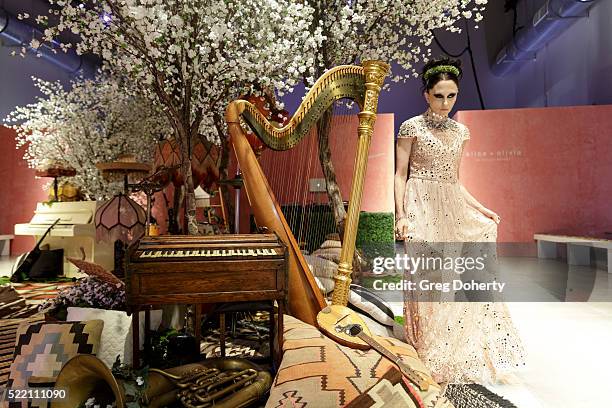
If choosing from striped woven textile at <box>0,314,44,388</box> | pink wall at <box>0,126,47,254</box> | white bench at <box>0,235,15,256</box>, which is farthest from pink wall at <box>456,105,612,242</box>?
white bench at <box>0,235,15,256</box>

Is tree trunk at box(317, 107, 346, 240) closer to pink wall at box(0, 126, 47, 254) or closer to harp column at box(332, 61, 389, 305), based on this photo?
harp column at box(332, 61, 389, 305)

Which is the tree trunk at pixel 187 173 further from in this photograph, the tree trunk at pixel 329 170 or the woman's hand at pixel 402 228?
the tree trunk at pixel 329 170

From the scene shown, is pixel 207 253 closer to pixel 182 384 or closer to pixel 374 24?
pixel 182 384

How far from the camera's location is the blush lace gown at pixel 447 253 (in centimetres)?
276

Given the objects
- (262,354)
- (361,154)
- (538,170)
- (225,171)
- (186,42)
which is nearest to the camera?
(361,154)

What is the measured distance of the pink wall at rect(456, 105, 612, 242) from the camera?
720 cm

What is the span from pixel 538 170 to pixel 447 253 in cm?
533

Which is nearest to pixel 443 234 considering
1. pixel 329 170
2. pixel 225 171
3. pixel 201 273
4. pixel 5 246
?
pixel 201 273

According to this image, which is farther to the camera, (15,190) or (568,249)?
(15,190)

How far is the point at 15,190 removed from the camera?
895 centimetres

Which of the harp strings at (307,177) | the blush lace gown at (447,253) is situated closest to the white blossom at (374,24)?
the harp strings at (307,177)

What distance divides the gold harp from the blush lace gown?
612 mm

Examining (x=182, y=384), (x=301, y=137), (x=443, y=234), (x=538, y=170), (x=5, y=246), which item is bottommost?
(x=182, y=384)

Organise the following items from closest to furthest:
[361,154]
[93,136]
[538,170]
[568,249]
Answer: [361,154]
[93,136]
[568,249]
[538,170]
